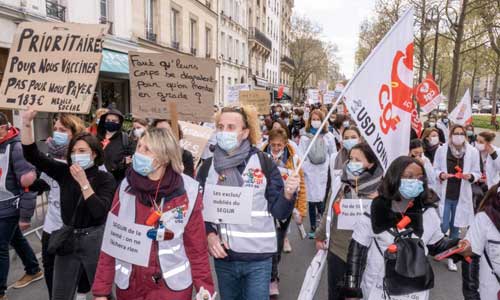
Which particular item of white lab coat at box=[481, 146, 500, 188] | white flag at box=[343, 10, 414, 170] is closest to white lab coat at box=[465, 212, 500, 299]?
white flag at box=[343, 10, 414, 170]

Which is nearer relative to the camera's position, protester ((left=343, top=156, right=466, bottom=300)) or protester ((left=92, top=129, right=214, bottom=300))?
protester ((left=92, top=129, right=214, bottom=300))

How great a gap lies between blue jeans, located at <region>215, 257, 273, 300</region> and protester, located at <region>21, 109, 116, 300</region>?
0.99 metres

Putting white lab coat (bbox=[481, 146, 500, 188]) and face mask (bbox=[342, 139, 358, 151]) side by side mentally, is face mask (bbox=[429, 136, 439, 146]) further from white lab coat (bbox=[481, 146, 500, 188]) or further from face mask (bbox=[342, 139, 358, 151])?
face mask (bbox=[342, 139, 358, 151])

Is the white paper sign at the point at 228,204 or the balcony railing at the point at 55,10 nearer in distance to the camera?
the white paper sign at the point at 228,204

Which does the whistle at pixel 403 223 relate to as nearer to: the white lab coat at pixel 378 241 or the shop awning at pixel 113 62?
the white lab coat at pixel 378 241

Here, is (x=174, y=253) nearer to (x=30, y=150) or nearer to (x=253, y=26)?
(x=30, y=150)

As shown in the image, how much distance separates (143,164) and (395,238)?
5.37ft

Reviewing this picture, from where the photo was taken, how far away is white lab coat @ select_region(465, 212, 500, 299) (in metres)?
2.63

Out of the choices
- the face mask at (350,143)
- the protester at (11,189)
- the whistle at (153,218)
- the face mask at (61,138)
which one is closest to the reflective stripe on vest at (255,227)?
the whistle at (153,218)

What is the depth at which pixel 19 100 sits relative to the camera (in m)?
3.42

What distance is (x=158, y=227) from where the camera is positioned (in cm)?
237

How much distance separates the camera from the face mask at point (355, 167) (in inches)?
134

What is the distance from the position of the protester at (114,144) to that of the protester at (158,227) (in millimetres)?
2466

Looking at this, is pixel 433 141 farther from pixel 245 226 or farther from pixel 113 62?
pixel 113 62
